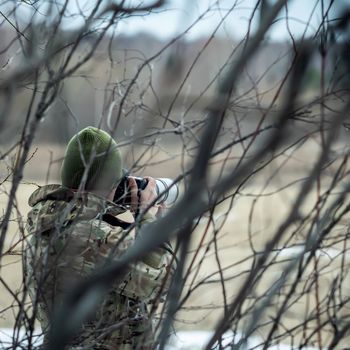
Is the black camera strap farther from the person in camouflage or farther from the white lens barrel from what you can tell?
the white lens barrel

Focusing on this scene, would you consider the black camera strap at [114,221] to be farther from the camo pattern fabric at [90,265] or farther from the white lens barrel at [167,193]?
the white lens barrel at [167,193]

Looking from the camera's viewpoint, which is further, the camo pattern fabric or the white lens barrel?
the white lens barrel

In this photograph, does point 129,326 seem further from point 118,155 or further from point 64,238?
point 118,155

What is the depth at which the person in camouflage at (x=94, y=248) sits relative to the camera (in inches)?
79.2

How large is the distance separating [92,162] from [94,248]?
233 mm

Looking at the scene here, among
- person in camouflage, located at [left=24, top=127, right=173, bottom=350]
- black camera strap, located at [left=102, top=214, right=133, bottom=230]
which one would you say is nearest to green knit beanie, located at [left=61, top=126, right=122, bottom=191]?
person in camouflage, located at [left=24, top=127, right=173, bottom=350]

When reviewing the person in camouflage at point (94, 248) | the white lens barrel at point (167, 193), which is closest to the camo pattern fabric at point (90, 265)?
the person in camouflage at point (94, 248)

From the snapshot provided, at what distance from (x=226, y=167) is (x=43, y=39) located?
62 centimetres

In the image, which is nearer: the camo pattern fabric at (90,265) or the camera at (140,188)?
the camo pattern fabric at (90,265)

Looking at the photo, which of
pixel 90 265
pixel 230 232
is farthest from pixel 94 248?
pixel 230 232

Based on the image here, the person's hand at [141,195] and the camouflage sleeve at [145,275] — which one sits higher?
the person's hand at [141,195]

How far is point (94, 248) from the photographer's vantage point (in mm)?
2166

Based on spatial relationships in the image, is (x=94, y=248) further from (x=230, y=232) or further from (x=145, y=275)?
(x=230, y=232)

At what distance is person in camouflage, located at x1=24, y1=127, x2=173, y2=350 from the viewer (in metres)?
2.01
